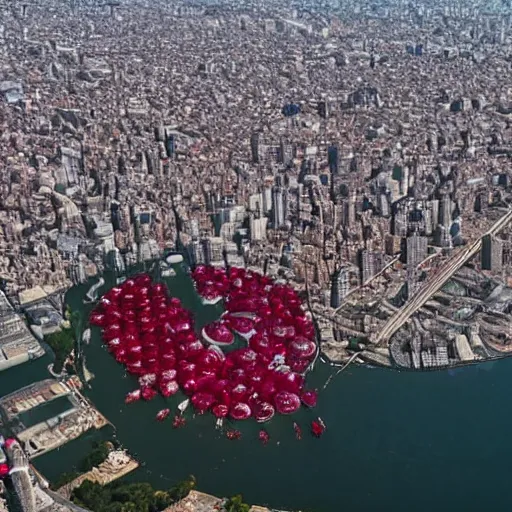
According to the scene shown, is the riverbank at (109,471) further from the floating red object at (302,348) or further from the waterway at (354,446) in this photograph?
the floating red object at (302,348)

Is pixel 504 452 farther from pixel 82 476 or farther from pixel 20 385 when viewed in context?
pixel 20 385

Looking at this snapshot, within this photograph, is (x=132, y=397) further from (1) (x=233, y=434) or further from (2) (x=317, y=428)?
(2) (x=317, y=428)

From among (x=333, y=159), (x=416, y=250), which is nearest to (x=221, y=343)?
(x=416, y=250)

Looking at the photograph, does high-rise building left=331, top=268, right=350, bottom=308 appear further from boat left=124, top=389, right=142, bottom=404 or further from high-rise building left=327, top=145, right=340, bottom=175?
high-rise building left=327, top=145, right=340, bottom=175

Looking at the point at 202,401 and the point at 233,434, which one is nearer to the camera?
the point at 233,434

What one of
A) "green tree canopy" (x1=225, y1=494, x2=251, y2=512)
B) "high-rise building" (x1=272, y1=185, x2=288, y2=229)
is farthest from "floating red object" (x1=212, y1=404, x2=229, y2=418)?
"high-rise building" (x1=272, y1=185, x2=288, y2=229)

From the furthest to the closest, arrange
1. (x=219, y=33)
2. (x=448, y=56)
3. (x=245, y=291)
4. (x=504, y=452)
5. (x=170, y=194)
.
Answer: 1. (x=219, y=33)
2. (x=448, y=56)
3. (x=170, y=194)
4. (x=245, y=291)
5. (x=504, y=452)

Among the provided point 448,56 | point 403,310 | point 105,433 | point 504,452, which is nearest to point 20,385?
point 105,433
